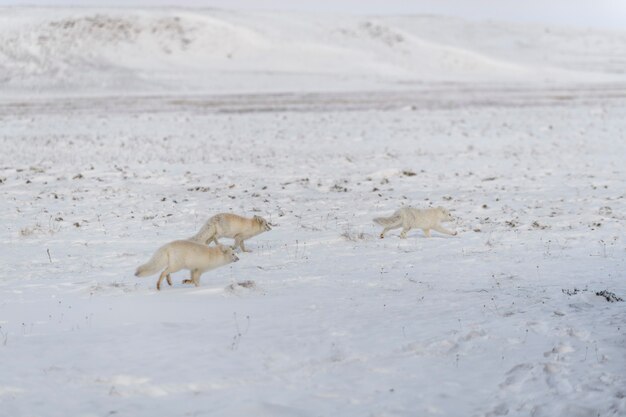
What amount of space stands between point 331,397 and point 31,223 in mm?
10715

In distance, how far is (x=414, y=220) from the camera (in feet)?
45.9

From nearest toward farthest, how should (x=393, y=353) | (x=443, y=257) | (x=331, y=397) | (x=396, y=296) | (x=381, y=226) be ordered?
1. (x=331, y=397)
2. (x=393, y=353)
3. (x=396, y=296)
4. (x=443, y=257)
5. (x=381, y=226)

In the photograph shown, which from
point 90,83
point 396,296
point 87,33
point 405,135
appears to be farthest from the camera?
point 87,33

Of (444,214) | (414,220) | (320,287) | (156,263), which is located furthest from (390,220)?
(156,263)

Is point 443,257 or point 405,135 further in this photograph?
point 405,135

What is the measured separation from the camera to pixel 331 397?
22.9ft

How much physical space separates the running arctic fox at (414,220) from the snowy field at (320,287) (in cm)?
32

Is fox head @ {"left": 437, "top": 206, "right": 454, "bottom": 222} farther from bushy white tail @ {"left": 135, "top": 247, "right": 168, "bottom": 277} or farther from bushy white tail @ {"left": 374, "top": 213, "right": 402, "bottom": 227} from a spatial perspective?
bushy white tail @ {"left": 135, "top": 247, "right": 168, "bottom": 277}

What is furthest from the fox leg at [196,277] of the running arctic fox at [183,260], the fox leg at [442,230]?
the fox leg at [442,230]

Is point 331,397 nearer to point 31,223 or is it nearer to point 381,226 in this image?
point 381,226

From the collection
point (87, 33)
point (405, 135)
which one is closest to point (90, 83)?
point (87, 33)

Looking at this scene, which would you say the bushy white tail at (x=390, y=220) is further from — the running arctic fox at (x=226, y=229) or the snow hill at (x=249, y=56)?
the snow hill at (x=249, y=56)

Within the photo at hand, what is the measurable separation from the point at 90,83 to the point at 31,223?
64848 millimetres

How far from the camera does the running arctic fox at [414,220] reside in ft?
45.5
